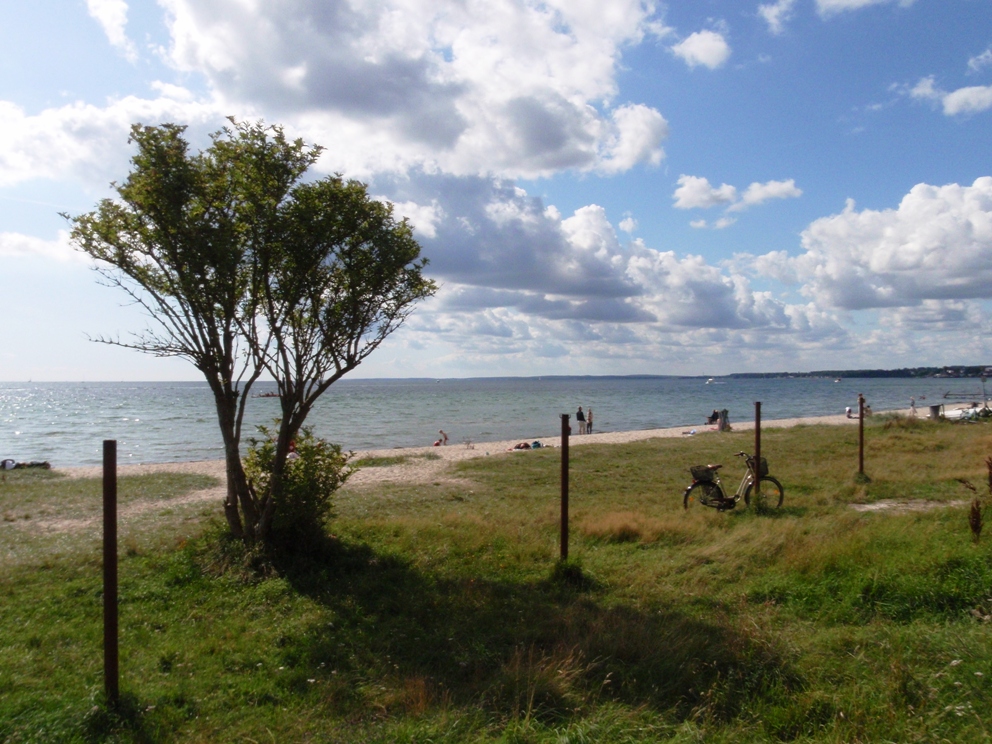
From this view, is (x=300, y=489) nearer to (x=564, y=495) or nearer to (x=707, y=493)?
(x=564, y=495)

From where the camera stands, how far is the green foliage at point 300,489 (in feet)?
27.6

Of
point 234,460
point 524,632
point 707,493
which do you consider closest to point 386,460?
point 707,493

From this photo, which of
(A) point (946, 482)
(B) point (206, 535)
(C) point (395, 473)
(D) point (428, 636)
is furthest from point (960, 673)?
(C) point (395, 473)

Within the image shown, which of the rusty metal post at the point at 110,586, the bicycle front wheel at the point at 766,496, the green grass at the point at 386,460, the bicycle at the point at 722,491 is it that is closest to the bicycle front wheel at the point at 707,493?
the bicycle at the point at 722,491

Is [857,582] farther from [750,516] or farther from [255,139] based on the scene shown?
[255,139]

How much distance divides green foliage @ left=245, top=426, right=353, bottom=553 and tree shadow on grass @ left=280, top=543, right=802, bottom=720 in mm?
902

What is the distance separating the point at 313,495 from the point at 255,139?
4.27 meters

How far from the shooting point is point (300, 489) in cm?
854

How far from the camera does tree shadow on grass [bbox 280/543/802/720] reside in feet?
15.4

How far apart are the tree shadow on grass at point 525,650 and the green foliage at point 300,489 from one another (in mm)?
902

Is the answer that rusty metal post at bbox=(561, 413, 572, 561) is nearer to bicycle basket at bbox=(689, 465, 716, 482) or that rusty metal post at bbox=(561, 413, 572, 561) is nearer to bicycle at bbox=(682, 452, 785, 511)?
bicycle at bbox=(682, 452, 785, 511)

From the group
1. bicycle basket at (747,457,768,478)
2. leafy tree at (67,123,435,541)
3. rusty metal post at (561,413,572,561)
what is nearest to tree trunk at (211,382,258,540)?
leafy tree at (67,123,435,541)

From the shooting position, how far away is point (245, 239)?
7973mm

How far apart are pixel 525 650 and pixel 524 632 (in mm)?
494
